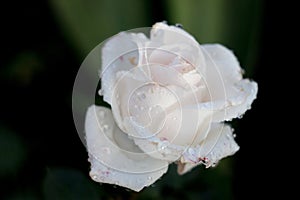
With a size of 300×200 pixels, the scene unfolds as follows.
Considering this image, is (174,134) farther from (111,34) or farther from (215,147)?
(111,34)

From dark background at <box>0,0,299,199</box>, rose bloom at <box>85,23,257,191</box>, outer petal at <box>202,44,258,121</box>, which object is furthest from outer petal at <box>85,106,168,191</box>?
dark background at <box>0,0,299,199</box>

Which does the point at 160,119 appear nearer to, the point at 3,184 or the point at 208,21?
the point at 3,184

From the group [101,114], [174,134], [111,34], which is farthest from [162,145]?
[111,34]

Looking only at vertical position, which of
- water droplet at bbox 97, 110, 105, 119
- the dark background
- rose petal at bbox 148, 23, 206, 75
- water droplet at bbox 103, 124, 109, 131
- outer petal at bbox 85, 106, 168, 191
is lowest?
the dark background

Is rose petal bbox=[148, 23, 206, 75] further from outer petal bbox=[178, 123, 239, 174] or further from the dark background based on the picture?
the dark background

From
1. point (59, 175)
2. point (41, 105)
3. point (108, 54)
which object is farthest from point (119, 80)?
point (41, 105)

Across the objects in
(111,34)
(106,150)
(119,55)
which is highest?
(119,55)

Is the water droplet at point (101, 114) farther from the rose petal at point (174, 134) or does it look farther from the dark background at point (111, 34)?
the dark background at point (111, 34)

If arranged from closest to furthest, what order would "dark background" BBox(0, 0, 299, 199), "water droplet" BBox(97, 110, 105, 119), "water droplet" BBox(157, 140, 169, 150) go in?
1. "water droplet" BBox(157, 140, 169, 150)
2. "water droplet" BBox(97, 110, 105, 119)
3. "dark background" BBox(0, 0, 299, 199)
